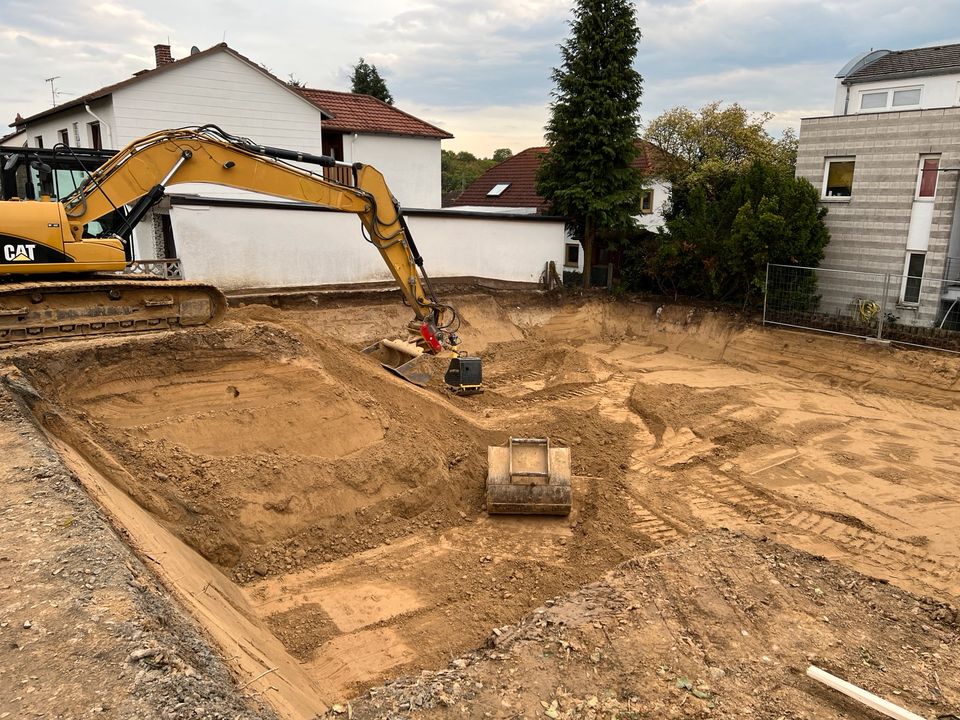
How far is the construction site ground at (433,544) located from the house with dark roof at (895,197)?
103 inches

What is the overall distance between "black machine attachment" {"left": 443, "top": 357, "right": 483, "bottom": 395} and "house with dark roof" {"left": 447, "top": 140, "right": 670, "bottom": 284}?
32.4ft

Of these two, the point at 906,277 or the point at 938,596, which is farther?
the point at 906,277

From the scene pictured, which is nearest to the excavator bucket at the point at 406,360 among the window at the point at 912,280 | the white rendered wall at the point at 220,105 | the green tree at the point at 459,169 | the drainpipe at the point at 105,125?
the white rendered wall at the point at 220,105

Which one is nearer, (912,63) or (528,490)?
(528,490)

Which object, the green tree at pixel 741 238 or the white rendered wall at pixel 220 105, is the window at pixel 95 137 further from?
the green tree at pixel 741 238

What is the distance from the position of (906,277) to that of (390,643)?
1374 cm

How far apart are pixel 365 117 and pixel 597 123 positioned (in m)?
9.01

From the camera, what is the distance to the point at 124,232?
366 inches

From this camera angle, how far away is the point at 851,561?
751 cm

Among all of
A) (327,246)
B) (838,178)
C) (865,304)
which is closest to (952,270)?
(865,304)

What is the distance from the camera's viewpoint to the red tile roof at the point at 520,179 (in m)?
23.3

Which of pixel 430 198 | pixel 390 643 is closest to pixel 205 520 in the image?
pixel 390 643

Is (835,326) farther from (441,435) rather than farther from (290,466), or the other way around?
(290,466)

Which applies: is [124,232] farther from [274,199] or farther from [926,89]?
[926,89]
